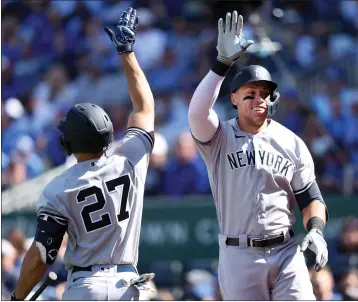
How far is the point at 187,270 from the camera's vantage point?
901 cm

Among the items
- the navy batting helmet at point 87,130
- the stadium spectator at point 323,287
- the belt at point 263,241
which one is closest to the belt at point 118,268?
the navy batting helmet at point 87,130

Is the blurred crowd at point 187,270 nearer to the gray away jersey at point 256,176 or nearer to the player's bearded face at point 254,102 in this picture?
the gray away jersey at point 256,176

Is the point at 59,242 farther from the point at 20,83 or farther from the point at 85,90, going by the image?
the point at 20,83

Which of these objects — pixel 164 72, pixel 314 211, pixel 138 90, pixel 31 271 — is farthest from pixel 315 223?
pixel 164 72

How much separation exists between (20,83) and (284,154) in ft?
29.0

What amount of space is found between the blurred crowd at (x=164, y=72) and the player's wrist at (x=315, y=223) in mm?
3502

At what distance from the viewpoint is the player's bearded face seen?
5.35 m

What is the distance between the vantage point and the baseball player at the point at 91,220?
14.9ft

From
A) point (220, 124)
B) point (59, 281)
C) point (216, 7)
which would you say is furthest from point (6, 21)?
point (220, 124)

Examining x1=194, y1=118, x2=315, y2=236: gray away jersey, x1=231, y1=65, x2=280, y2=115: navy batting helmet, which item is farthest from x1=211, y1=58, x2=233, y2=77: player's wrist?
x1=194, y1=118, x2=315, y2=236: gray away jersey

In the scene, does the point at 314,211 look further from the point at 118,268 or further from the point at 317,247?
the point at 118,268

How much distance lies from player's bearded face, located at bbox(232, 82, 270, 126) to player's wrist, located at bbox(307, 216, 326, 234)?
0.69m

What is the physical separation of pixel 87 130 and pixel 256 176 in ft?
3.90

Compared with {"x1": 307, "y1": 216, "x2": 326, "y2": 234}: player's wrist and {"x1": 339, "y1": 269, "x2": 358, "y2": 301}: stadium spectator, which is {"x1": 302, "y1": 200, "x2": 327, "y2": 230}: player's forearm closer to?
{"x1": 307, "y1": 216, "x2": 326, "y2": 234}: player's wrist
